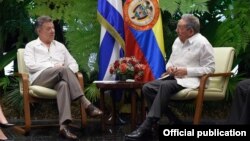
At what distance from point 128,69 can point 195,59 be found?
687 millimetres

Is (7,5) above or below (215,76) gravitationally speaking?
above

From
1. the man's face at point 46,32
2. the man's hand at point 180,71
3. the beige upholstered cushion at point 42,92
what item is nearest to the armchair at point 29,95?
the beige upholstered cushion at point 42,92

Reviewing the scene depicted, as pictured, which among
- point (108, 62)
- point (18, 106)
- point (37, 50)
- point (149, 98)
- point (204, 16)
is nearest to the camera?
point (149, 98)

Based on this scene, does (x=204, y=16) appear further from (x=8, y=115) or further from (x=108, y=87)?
(x=8, y=115)

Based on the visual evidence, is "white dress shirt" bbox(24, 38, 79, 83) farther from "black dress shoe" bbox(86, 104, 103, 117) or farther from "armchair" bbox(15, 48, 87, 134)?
"black dress shoe" bbox(86, 104, 103, 117)

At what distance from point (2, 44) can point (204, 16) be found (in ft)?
8.89

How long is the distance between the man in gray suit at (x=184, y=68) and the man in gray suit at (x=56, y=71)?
1.86 feet

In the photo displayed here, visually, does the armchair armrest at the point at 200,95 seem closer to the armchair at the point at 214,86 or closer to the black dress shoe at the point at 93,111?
the armchair at the point at 214,86

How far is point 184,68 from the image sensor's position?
426cm

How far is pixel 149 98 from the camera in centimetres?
424

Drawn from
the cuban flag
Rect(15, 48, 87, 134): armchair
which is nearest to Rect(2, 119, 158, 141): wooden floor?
Rect(15, 48, 87, 134): armchair

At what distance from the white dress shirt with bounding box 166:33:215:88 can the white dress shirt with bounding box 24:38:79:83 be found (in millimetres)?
1107

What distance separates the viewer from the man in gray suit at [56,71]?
4.21 m

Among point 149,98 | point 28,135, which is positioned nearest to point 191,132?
point 149,98
